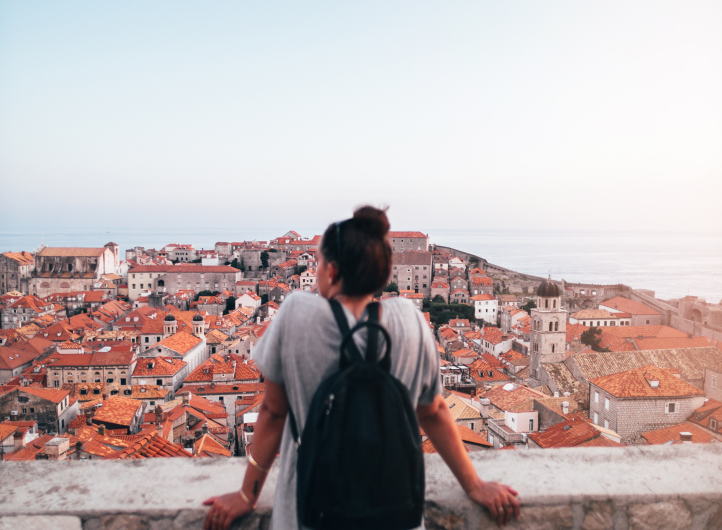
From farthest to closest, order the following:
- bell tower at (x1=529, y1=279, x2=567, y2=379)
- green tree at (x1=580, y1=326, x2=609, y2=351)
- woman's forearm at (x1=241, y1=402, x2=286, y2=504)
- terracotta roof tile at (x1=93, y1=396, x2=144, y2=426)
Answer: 1. green tree at (x1=580, y1=326, x2=609, y2=351)
2. bell tower at (x1=529, y1=279, x2=567, y2=379)
3. terracotta roof tile at (x1=93, y1=396, x2=144, y2=426)
4. woman's forearm at (x1=241, y1=402, x2=286, y2=504)

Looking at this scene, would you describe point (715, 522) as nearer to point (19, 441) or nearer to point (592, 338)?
point (19, 441)

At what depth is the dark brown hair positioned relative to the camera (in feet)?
3.19

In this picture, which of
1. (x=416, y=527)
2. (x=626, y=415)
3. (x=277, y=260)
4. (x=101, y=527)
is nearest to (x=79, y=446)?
(x=101, y=527)

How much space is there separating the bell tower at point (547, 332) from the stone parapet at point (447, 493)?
16819mm

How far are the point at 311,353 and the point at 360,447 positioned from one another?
0.19m

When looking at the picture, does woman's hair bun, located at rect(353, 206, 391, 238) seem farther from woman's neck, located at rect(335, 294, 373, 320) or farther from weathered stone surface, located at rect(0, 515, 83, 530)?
weathered stone surface, located at rect(0, 515, 83, 530)

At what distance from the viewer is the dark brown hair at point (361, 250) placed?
97cm

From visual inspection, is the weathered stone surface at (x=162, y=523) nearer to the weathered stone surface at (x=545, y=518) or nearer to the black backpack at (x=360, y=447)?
the black backpack at (x=360, y=447)

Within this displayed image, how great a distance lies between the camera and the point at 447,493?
48.1 inches

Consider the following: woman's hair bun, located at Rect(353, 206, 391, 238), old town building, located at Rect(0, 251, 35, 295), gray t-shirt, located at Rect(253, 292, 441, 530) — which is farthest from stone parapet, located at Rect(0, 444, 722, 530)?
old town building, located at Rect(0, 251, 35, 295)

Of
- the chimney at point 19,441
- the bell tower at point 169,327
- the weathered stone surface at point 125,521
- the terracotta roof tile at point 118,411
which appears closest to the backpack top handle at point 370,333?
the weathered stone surface at point 125,521

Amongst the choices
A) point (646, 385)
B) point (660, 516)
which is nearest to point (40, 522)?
point (660, 516)

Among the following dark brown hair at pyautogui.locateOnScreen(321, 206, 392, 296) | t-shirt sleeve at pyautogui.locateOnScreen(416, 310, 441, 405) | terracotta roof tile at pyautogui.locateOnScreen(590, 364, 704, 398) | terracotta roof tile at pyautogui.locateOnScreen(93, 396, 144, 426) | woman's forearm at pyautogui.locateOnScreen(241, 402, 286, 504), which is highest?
dark brown hair at pyautogui.locateOnScreen(321, 206, 392, 296)

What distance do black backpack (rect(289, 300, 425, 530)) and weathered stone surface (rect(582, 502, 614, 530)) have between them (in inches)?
22.6
